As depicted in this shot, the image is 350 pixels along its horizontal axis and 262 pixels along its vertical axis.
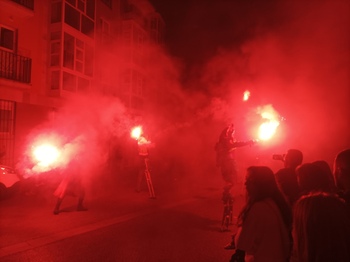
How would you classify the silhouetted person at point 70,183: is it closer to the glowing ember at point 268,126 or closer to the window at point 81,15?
the glowing ember at point 268,126

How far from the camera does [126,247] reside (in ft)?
15.7

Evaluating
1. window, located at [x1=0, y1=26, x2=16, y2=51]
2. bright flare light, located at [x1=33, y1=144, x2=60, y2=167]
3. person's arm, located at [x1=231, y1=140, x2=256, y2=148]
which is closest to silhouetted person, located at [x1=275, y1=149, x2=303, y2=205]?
person's arm, located at [x1=231, y1=140, x2=256, y2=148]

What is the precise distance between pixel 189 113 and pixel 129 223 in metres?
9.16

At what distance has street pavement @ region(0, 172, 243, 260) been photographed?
5.21m

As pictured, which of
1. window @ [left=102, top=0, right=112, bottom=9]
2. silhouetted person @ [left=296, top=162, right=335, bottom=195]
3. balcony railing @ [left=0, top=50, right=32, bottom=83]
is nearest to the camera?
silhouetted person @ [left=296, top=162, right=335, bottom=195]

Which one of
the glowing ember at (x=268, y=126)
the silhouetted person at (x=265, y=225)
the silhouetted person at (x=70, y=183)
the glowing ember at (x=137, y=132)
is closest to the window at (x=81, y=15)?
the glowing ember at (x=137, y=132)

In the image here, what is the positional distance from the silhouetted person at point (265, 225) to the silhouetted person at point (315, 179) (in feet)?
0.77

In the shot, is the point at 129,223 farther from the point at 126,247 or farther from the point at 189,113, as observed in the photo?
the point at 189,113

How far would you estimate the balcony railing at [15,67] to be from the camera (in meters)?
11.5

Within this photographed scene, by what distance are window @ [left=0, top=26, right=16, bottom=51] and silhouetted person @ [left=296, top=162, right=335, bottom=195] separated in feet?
39.8

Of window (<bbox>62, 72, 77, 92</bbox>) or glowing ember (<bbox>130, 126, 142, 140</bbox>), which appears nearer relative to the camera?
glowing ember (<bbox>130, 126, 142, 140</bbox>)

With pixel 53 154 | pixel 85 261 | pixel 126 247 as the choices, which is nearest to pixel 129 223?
pixel 126 247

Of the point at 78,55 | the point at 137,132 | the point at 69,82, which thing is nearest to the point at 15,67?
the point at 69,82

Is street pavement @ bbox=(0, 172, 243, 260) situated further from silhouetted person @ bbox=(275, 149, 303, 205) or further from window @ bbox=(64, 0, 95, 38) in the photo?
window @ bbox=(64, 0, 95, 38)
